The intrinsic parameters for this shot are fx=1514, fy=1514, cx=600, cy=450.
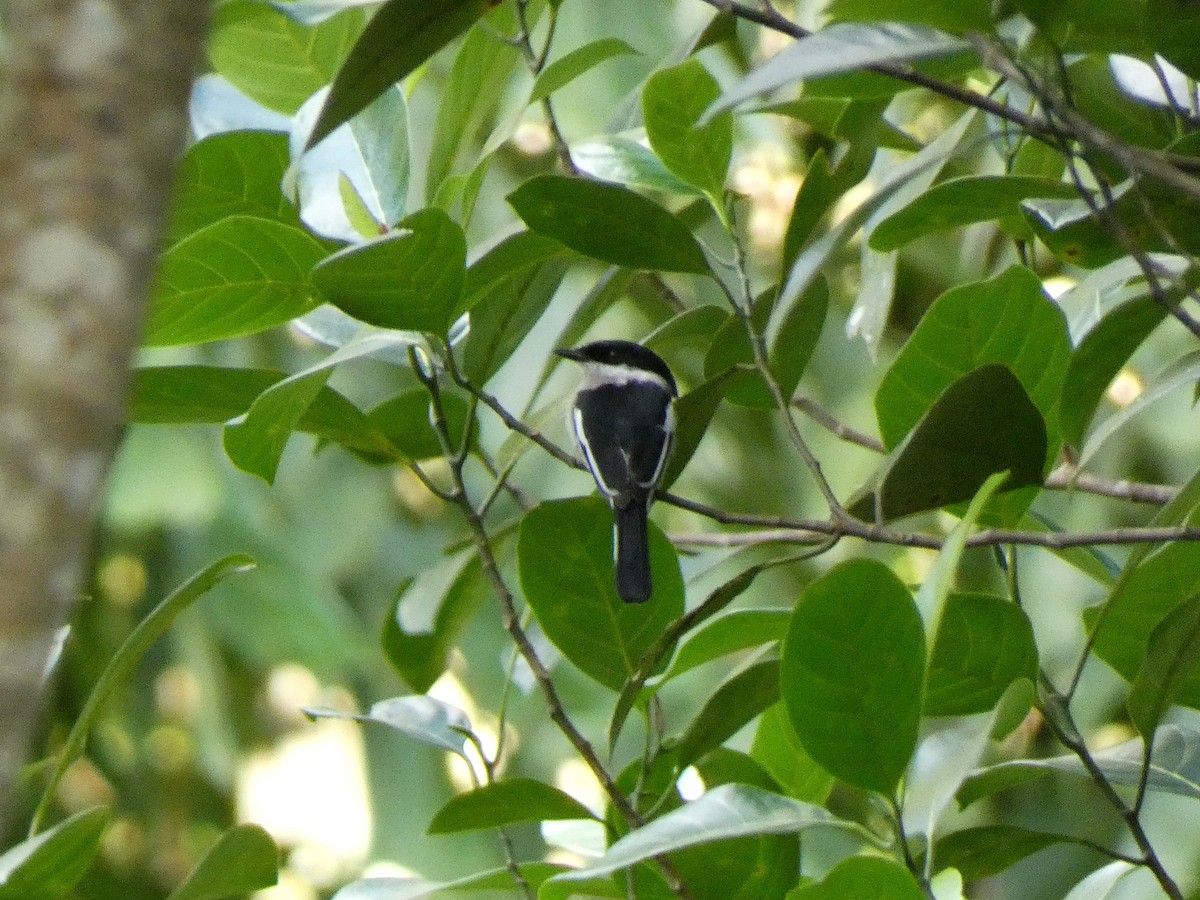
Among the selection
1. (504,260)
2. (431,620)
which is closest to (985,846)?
(431,620)

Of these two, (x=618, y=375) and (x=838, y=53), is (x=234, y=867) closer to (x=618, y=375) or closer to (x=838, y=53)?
(x=838, y=53)

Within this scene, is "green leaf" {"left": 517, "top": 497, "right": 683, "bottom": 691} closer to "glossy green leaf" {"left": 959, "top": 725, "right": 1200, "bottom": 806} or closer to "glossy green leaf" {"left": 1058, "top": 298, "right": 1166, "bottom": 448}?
"glossy green leaf" {"left": 959, "top": 725, "right": 1200, "bottom": 806}

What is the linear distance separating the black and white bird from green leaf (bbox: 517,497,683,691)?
2.02ft

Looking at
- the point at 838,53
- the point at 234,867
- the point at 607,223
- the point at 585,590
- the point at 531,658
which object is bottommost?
A: the point at 234,867

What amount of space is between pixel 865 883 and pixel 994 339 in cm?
71

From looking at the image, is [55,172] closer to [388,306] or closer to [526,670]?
[388,306]

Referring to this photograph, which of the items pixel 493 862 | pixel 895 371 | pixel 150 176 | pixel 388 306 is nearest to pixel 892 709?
pixel 895 371

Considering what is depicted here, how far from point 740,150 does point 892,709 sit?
414 cm

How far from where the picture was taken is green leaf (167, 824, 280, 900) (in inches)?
70.9

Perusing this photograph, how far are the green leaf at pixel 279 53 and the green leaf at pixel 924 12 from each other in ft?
3.18

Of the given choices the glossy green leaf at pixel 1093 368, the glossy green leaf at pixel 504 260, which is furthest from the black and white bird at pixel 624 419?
the glossy green leaf at pixel 1093 368

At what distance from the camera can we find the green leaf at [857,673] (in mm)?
1429

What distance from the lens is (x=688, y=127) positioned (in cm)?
199

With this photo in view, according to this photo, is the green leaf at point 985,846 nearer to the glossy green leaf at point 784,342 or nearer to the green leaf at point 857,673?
the green leaf at point 857,673
